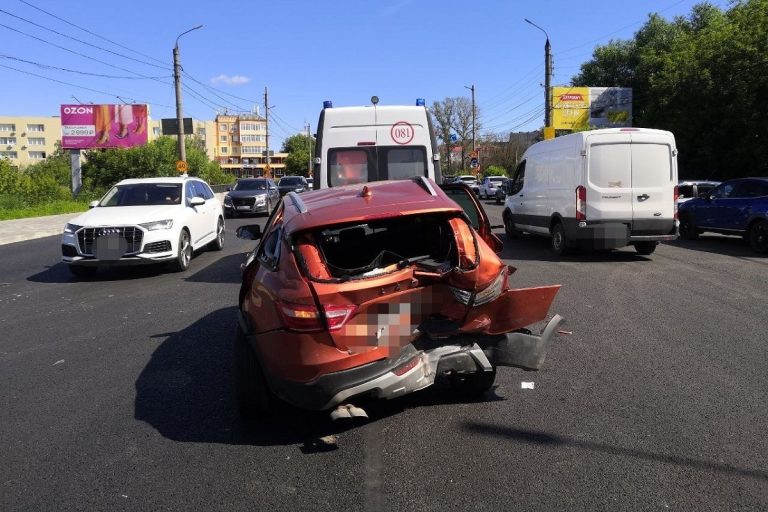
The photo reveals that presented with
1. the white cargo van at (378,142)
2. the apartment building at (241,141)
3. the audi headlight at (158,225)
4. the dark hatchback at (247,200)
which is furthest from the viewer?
the apartment building at (241,141)

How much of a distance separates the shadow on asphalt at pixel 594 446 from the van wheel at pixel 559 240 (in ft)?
28.5

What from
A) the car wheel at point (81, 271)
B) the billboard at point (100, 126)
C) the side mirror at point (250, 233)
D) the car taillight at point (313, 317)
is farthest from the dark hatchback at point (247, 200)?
the billboard at point (100, 126)

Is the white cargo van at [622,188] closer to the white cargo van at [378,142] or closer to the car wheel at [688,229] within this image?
the white cargo van at [378,142]

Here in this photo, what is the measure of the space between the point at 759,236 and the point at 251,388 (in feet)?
40.6

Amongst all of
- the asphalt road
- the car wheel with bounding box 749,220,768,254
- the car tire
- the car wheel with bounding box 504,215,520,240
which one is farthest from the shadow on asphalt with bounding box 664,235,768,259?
the asphalt road

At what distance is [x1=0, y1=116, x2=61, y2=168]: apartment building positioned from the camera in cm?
11762

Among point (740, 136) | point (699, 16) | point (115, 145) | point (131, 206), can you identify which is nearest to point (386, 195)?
point (131, 206)

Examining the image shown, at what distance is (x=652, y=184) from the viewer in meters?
11.7

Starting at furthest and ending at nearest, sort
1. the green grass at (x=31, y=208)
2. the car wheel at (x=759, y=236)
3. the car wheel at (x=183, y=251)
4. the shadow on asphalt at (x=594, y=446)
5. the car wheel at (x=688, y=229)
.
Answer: the green grass at (x=31, y=208) < the car wheel at (x=688, y=229) < the car wheel at (x=759, y=236) < the car wheel at (x=183, y=251) < the shadow on asphalt at (x=594, y=446)

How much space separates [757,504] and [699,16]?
4314 cm

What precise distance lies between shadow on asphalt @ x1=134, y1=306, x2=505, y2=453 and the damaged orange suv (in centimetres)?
20

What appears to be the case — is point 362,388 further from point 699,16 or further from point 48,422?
point 699,16

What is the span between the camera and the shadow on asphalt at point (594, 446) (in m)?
3.51

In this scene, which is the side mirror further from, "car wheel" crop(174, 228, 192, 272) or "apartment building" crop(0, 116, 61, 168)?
"apartment building" crop(0, 116, 61, 168)
